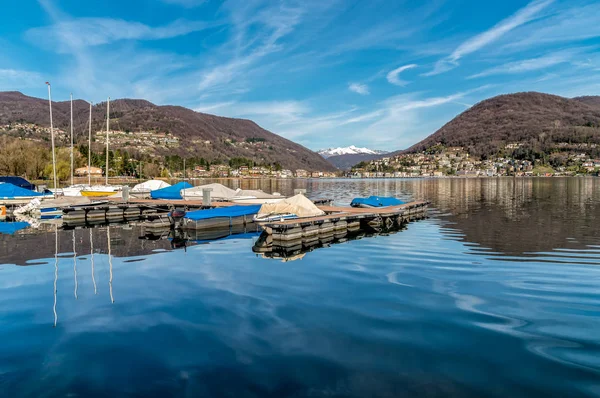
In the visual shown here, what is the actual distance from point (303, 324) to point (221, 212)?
1991 centimetres

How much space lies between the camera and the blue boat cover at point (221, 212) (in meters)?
26.8

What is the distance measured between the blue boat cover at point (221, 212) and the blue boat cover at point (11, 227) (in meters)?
11.9

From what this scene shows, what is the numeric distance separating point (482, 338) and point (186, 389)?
6350mm

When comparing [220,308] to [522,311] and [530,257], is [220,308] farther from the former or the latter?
[530,257]

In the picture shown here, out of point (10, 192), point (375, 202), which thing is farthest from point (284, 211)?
point (10, 192)

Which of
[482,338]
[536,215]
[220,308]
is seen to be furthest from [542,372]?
[536,215]

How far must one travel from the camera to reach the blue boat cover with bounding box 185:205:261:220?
26766 millimetres

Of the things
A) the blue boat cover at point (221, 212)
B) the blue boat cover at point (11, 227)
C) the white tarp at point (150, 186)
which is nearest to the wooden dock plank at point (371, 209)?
the blue boat cover at point (221, 212)

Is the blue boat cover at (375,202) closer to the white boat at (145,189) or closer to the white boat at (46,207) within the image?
the white boat at (145,189)

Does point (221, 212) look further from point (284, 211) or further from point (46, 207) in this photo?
point (46, 207)

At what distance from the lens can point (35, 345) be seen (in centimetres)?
838

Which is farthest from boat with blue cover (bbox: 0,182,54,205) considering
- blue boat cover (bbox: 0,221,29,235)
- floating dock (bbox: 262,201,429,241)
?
floating dock (bbox: 262,201,429,241)

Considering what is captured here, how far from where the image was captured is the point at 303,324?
9477mm

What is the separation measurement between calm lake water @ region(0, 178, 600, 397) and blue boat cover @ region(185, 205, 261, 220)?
8.36 metres
